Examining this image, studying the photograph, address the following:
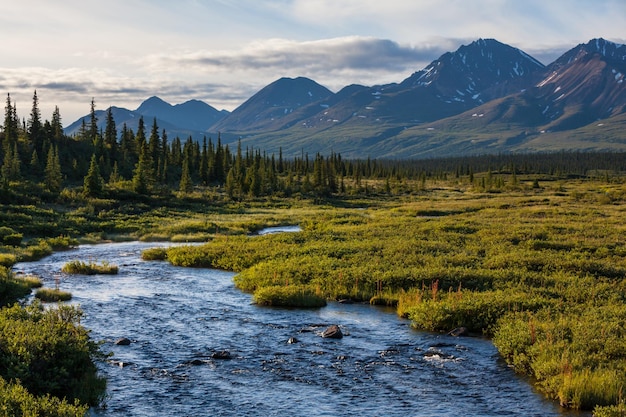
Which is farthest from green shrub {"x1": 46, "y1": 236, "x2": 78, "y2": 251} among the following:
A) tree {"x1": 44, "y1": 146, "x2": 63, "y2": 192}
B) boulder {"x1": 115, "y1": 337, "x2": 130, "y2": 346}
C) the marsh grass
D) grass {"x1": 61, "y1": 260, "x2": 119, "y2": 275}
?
tree {"x1": 44, "y1": 146, "x2": 63, "y2": 192}

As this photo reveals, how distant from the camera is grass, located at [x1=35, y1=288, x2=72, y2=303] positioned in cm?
2688

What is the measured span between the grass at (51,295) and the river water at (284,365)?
0.54 metres

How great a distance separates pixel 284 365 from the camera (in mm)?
18594

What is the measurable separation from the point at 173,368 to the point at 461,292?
14.3 metres

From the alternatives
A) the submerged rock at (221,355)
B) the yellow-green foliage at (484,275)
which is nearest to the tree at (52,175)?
the yellow-green foliage at (484,275)

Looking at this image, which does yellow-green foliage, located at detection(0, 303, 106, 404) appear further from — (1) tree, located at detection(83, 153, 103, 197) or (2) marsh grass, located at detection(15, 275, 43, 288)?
(1) tree, located at detection(83, 153, 103, 197)

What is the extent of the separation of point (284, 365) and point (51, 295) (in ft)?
46.6

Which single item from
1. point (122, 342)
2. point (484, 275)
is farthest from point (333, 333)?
point (484, 275)

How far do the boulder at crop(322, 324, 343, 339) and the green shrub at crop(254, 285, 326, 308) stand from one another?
4.87 metres

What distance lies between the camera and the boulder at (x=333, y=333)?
21.8m

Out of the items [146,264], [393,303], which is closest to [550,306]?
[393,303]

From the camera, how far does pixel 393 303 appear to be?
89.9ft

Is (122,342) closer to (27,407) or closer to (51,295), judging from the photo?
(51,295)

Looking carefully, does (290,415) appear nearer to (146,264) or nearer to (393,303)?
(393,303)
